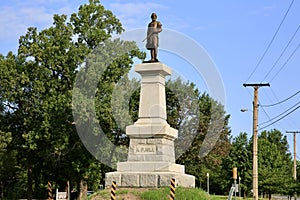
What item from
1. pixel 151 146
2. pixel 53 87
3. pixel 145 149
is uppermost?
pixel 53 87

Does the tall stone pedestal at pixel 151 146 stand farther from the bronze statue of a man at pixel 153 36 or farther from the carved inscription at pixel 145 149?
the bronze statue of a man at pixel 153 36

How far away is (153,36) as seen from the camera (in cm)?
2155

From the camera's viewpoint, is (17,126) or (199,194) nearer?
(199,194)

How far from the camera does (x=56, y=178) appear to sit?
40.4m

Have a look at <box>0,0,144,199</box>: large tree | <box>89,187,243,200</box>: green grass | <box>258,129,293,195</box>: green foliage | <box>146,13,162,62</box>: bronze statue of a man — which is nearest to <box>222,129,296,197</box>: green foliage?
<box>258,129,293,195</box>: green foliage

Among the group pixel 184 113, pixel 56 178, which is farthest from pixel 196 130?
pixel 56 178

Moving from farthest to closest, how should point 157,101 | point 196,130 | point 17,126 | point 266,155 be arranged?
1. point 266,155
2. point 196,130
3. point 17,126
4. point 157,101

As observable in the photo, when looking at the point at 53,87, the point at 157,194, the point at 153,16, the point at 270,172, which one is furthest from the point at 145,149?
the point at 270,172

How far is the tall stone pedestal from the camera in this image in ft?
63.8

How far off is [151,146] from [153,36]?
427 centimetres

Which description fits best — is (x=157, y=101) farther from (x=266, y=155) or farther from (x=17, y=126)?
(x=266, y=155)

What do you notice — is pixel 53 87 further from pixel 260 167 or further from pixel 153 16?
pixel 260 167

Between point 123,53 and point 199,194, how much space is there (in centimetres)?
1970

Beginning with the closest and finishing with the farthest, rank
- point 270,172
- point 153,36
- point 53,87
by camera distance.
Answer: point 153,36
point 53,87
point 270,172
